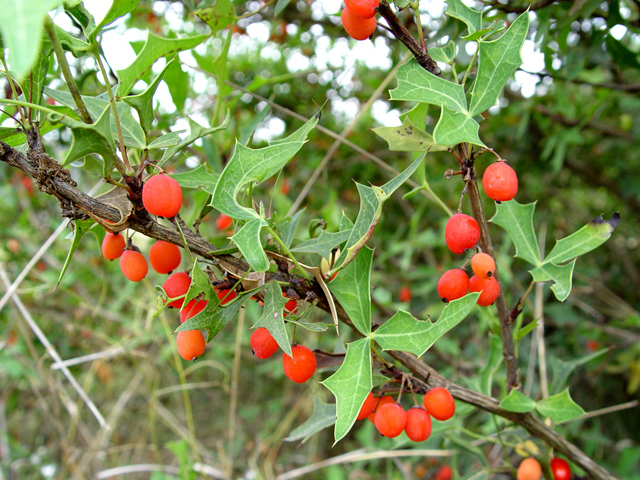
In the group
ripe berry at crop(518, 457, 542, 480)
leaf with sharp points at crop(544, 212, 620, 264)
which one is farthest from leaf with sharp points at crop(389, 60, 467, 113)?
ripe berry at crop(518, 457, 542, 480)

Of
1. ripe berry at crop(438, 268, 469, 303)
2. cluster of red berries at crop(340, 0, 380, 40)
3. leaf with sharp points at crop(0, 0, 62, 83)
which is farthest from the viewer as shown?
ripe berry at crop(438, 268, 469, 303)

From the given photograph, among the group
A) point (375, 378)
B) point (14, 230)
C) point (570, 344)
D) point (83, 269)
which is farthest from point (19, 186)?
point (570, 344)

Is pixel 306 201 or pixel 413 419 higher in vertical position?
pixel 413 419

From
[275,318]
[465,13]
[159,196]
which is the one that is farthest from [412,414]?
[465,13]

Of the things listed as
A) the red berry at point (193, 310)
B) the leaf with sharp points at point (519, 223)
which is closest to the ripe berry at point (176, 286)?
the red berry at point (193, 310)

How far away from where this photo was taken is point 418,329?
625 mm

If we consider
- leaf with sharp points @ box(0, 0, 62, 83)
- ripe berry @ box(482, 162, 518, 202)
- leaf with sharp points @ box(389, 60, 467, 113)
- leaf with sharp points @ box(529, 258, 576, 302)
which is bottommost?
leaf with sharp points @ box(529, 258, 576, 302)

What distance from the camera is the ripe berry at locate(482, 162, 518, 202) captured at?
615 millimetres

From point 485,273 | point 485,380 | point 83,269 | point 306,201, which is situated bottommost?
point 83,269

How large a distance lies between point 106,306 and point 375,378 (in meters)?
2.86

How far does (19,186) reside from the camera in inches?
111

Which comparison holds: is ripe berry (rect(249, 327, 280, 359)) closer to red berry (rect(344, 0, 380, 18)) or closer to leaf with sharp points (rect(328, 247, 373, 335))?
leaf with sharp points (rect(328, 247, 373, 335))

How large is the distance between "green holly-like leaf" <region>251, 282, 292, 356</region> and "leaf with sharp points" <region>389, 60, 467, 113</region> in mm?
315

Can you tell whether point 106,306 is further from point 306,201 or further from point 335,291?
point 335,291
